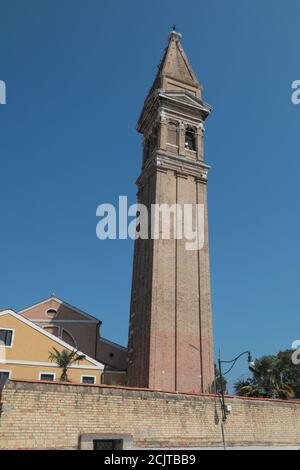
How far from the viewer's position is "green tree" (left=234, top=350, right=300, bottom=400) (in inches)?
1088

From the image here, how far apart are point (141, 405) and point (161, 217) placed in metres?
16.5

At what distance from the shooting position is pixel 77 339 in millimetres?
33438

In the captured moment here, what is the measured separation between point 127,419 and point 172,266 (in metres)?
14.7

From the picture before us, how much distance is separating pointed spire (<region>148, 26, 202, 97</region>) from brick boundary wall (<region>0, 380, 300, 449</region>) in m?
25.6

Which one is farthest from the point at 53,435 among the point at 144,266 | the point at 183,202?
the point at 183,202

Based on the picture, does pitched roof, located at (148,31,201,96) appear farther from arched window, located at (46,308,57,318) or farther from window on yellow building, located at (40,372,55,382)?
window on yellow building, located at (40,372,55,382)

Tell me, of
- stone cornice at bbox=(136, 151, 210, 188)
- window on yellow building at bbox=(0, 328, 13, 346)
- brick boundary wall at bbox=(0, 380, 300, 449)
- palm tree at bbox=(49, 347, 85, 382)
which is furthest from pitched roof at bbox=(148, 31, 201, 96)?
brick boundary wall at bbox=(0, 380, 300, 449)

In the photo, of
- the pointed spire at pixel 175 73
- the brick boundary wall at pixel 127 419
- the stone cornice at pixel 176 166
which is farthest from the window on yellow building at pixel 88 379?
the pointed spire at pixel 175 73

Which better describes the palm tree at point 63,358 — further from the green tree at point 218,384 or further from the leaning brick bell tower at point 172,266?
the green tree at point 218,384

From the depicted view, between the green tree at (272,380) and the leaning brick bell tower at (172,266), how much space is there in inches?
173

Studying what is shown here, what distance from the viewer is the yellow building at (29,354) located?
26.3 metres

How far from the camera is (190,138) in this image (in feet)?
112

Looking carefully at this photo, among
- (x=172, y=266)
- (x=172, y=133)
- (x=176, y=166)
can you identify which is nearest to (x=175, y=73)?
(x=172, y=133)

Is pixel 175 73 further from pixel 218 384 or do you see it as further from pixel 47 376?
pixel 47 376
